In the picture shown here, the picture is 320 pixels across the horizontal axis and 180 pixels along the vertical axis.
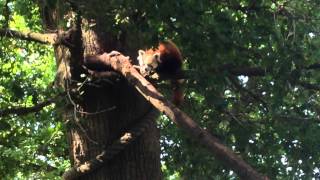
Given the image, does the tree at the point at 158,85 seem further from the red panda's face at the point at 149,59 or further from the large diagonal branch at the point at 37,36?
the red panda's face at the point at 149,59

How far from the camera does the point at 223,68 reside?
15.7 feet

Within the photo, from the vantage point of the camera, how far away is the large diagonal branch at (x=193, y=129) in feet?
10.1

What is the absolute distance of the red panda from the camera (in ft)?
17.5

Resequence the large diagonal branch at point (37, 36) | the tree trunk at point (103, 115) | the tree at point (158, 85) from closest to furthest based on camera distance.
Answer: the tree at point (158, 85) → the large diagonal branch at point (37, 36) → the tree trunk at point (103, 115)

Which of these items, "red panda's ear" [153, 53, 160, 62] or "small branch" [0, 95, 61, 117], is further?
"red panda's ear" [153, 53, 160, 62]

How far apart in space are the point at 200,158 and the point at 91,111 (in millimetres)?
1948

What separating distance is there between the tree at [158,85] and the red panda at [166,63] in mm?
189

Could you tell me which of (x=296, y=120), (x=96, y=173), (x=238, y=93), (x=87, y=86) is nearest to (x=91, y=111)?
(x=87, y=86)

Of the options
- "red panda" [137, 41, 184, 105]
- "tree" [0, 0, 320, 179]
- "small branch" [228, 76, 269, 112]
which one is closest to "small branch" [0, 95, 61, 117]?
"tree" [0, 0, 320, 179]

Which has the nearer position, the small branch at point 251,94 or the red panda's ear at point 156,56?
the small branch at point 251,94

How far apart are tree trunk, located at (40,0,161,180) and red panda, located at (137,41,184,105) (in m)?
0.34

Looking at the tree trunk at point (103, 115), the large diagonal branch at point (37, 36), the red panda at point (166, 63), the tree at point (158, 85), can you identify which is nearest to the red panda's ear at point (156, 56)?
the red panda at point (166, 63)

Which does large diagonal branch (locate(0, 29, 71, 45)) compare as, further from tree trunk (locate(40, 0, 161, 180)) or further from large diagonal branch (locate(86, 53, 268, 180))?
large diagonal branch (locate(86, 53, 268, 180))

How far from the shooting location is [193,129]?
11.2ft
